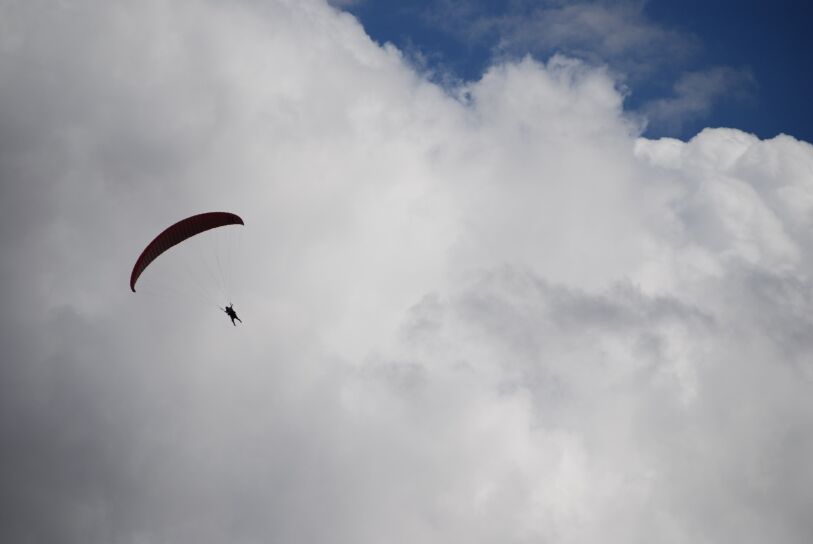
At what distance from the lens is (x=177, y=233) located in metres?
52.0

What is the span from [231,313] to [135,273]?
944 centimetres

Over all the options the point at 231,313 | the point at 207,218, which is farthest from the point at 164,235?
the point at 231,313

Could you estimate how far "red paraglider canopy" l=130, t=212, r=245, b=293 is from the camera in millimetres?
51469

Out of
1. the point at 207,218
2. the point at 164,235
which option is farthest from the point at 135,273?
the point at 207,218

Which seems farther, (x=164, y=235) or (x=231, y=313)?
(x=231, y=313)

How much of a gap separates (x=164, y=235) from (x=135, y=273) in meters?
4.69

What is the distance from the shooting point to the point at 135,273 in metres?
52.2

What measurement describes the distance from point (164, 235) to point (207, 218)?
402 cm

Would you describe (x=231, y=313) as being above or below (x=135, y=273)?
above

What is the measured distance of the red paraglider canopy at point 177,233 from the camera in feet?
169

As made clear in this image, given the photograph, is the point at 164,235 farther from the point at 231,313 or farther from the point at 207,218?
the point at 231,313

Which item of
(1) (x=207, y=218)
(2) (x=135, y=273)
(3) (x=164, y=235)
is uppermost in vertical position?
(1) (x=207, y=218)

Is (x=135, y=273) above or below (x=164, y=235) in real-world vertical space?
below

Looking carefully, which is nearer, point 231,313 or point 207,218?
point 207,218
